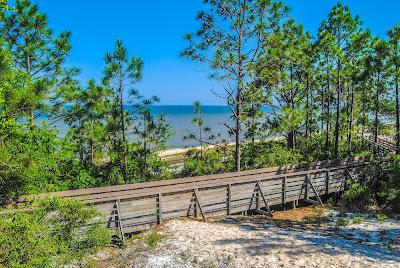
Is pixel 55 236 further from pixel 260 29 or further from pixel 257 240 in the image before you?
pixel 260 29

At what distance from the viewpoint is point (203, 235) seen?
509 inches

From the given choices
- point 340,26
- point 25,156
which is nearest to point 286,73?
point 340,26

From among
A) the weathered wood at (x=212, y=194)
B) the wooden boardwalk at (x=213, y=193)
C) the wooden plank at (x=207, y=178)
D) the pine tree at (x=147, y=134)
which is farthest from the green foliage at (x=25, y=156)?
the pine tree at (x=147, y=134)

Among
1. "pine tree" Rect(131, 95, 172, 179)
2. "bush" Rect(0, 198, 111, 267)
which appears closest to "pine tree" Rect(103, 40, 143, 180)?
"pine tree" Rect(131, 95, 172, 179)

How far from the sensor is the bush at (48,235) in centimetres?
771

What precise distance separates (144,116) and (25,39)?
927cm

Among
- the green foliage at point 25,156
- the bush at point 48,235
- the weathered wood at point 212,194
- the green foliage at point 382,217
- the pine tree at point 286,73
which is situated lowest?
the green foliage at point 382,217

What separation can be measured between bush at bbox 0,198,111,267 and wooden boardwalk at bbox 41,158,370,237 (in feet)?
8.11

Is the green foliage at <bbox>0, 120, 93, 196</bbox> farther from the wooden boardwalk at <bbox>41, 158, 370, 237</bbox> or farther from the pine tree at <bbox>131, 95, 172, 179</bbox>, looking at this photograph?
the pine tree at <bbox>131, 95, 172, 179</bbox>

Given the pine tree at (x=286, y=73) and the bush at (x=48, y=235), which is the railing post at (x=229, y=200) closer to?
the pine tree at (x=286, y=73)

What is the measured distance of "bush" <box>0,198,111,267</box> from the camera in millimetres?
7707

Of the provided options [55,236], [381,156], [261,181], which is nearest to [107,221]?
[55,236]

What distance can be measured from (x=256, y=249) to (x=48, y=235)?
600cm

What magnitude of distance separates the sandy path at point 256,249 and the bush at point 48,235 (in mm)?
1615
